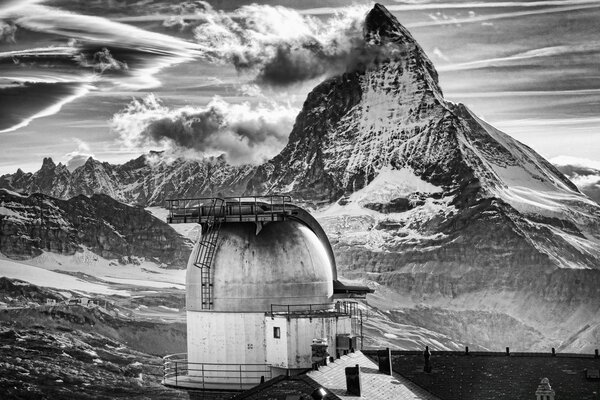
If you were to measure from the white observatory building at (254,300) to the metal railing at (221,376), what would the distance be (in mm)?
56

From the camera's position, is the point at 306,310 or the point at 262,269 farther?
the point at 306,310

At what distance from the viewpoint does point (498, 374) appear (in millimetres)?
69625

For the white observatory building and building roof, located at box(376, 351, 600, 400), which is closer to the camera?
the white observatory building

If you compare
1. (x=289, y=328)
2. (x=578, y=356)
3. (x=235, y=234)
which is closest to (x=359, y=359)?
(x=289, y=328)

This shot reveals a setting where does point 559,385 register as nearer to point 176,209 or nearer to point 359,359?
point 359,359

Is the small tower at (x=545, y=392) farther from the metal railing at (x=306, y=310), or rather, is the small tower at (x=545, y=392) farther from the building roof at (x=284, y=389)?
the metal railing at (x=306, y=310)

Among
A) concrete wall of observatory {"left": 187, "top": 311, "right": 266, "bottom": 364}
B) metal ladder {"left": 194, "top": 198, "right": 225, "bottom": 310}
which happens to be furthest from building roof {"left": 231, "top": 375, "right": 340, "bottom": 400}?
metal ladder {"left": 194, "top": 198, "right": 225, "bottom": 310}

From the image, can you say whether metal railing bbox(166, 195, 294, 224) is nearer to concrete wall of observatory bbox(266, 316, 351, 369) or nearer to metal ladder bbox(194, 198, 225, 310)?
metal ladder bbox(194, 198, 225, 310)

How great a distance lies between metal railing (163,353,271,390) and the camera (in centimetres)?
5912

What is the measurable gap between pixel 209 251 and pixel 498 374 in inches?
869

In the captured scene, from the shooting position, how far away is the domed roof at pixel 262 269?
59344 mm

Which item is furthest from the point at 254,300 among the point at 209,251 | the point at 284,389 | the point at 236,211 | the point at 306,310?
the point at 284,389

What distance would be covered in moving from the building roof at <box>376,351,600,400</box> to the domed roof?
9710 mm

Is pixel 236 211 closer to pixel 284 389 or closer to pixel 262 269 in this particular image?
pixel 262 269
